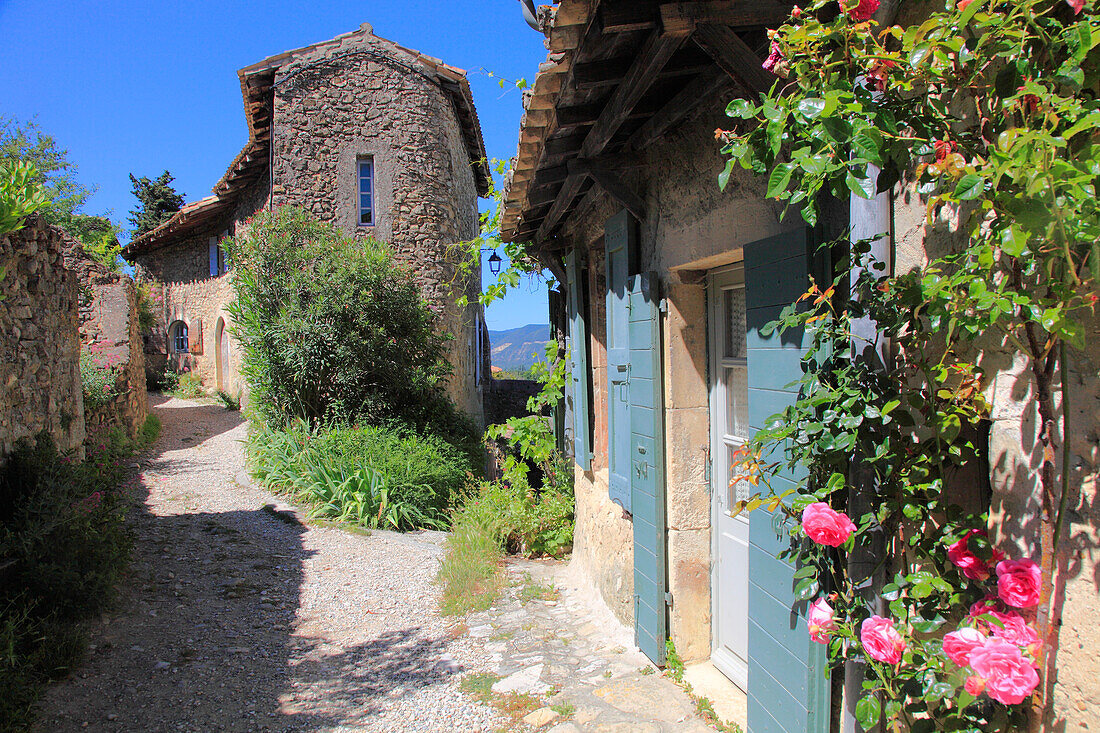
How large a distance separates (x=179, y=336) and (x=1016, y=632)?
18806 millimetres

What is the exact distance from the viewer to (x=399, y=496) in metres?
7.11

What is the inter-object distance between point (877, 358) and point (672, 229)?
5.56 ft

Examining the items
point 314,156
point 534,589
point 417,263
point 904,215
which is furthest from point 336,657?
point 314,156

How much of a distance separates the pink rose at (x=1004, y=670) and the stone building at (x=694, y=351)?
20 centimetres

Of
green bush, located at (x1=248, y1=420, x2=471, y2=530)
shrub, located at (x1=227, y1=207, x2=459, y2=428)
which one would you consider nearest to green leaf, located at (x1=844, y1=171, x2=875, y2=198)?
green bush, located at (x1=248, y1=420, x2=471, y2=530)

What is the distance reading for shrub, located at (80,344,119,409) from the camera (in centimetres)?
792

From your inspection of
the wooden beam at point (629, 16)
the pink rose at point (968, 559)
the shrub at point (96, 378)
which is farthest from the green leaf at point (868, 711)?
the shrub at point (96, 378)

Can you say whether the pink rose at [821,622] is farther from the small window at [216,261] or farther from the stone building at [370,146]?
the small window at [216,261]

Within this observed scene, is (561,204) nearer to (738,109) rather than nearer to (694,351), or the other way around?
(694,351)

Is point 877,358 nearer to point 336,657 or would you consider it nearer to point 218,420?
point 336,657

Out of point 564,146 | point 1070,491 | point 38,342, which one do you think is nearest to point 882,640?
point 1070,491

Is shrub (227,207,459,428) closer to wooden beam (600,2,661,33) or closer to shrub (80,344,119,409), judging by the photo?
shrub (80,344,119,409)

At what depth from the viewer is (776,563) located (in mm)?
2275

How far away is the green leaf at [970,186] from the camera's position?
1.20m
